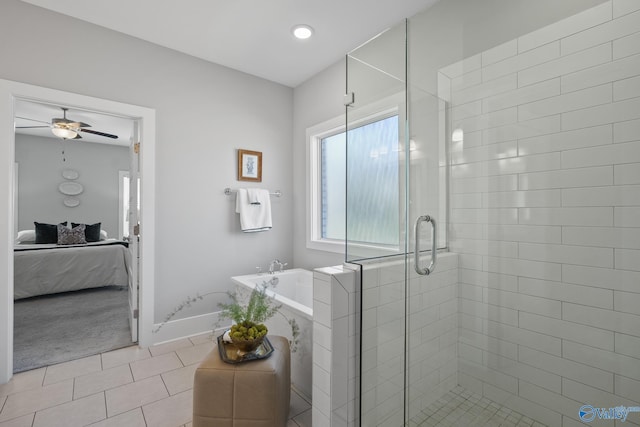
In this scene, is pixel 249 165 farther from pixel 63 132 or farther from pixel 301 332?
pixel 63 132

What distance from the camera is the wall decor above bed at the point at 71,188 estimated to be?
586cm

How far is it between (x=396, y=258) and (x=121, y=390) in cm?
194

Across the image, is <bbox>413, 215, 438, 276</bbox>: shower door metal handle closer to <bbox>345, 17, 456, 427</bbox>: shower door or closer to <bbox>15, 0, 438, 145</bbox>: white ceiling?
<bbox>345, 17, 456, 427</bbox>: shower door

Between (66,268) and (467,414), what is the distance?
16.4 feet

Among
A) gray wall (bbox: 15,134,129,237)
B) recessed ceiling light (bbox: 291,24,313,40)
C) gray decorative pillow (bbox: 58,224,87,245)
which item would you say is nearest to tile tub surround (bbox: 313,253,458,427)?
recessed ceiling light (bbox: 291,24,313,40)

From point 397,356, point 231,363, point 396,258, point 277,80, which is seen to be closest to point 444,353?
point 397,356

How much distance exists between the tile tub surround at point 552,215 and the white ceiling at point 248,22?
1104 mm

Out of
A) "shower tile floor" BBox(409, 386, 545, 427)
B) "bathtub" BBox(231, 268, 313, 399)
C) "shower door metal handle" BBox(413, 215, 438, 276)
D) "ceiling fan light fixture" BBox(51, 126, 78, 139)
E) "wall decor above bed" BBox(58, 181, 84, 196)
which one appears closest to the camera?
"shower tile floor" BBox(409, 386, 545, 427)

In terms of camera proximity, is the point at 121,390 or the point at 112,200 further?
the point at 112,200

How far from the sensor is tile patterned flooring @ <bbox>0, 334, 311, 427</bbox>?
5.53 ft

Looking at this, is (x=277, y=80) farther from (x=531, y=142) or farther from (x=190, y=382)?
(x=190, y=382)

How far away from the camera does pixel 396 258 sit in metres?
1.50

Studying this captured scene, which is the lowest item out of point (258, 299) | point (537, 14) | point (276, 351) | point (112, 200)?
point (276, 351)

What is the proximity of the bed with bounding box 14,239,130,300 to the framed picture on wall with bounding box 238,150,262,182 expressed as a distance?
9.15 ft
